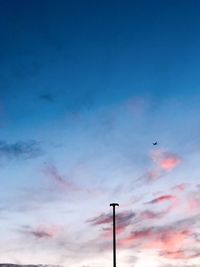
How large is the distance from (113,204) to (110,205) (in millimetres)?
297

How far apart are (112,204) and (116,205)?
442mm

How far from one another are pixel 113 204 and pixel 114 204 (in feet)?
0.33

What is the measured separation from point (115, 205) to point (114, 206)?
11cm

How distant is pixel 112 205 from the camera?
164ft

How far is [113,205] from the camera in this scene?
50031 millimetres

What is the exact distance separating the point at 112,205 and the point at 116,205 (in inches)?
14.6

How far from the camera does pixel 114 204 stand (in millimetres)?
50062

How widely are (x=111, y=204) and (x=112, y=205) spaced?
0.13 meters

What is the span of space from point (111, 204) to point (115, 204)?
34 cm

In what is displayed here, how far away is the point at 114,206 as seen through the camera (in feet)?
165

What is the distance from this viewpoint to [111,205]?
50.1m

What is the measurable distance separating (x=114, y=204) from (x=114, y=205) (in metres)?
0.09

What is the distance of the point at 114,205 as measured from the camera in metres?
50.1

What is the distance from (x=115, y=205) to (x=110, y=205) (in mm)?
401
